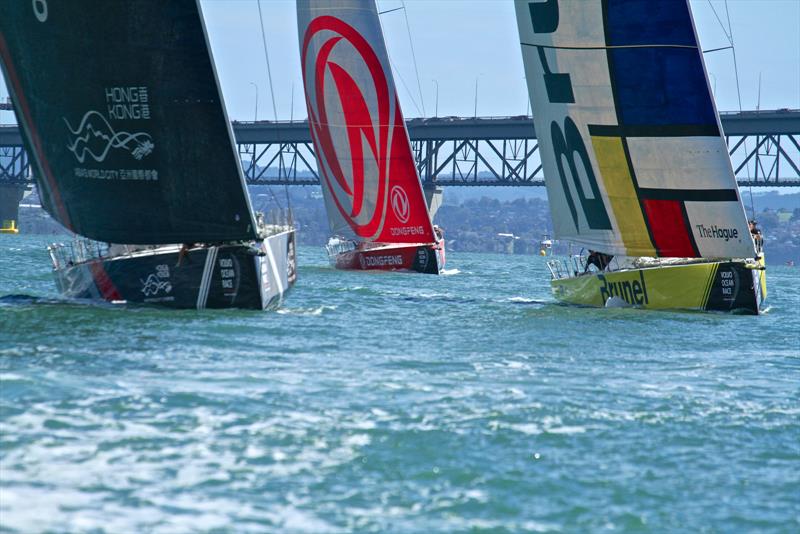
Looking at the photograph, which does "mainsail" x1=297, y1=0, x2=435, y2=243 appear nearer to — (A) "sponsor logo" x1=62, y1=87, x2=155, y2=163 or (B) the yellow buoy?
(A) "sponsor logo" x1=62, y1=87, x2=155, y2=163

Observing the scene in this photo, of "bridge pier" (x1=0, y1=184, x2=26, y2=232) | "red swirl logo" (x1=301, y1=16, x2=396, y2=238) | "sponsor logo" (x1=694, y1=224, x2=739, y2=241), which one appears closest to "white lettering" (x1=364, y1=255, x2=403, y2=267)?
"red swirl logo" (x1=301, y1=16, x2=396, y2=238)

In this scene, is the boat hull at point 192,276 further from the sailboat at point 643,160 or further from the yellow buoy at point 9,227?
the yellow buoy at point 9,227

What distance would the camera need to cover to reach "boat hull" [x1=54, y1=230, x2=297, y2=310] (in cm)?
1962

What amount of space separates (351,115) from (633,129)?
1507cm

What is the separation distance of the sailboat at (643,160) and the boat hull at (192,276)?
27.0ft

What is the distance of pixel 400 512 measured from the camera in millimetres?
9047

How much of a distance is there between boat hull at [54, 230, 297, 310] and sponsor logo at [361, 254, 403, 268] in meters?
19.0

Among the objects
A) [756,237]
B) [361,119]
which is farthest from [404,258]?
[756,237]

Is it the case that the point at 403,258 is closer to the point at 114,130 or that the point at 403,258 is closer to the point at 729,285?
the point at 729,285

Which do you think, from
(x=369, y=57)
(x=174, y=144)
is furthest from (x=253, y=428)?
(x=369, y=57)

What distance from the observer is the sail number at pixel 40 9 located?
20.4 metres

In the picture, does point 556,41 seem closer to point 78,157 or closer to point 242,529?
point 78,157

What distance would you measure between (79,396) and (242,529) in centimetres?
456

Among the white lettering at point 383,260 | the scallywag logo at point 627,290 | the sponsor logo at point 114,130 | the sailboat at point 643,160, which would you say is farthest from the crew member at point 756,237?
the white lettering at point 383,260
